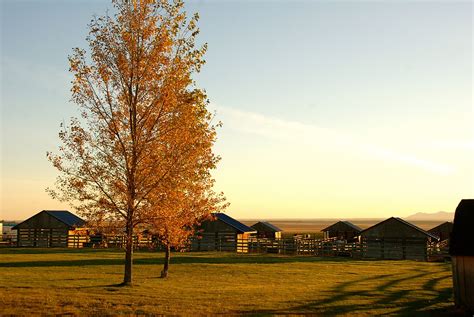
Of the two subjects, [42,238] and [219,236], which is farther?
[42,238]

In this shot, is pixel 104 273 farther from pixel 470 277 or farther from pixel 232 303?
pixel 470 277

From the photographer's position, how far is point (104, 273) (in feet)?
102

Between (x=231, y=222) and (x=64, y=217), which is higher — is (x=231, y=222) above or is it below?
below

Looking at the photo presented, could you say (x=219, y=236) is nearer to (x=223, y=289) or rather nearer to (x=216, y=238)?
(x=216, y=238)

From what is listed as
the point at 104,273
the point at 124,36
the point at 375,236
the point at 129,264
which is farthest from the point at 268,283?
the point at 375,236

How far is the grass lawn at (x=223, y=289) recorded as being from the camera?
18.9m

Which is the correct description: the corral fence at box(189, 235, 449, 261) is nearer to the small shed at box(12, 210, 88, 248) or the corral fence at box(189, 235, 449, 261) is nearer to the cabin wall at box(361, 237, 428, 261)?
the cabin wall at box(361, 237, 428, 261)

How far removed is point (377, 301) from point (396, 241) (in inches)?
1128

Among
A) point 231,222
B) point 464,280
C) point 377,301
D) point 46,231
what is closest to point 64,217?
point 46,231

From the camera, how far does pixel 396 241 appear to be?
159 ft

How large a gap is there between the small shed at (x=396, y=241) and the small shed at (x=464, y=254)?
28711mm

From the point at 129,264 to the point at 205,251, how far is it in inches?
1169

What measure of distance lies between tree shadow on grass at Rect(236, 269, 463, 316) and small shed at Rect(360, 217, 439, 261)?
1950cm

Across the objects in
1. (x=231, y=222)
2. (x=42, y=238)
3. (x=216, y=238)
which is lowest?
(x=216, y=238)
